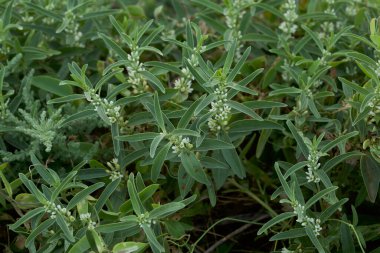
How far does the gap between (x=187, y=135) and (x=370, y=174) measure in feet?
1.63

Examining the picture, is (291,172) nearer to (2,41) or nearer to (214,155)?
(214,155)

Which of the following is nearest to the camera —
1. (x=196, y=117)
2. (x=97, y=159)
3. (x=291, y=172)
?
(x=291, y=172)

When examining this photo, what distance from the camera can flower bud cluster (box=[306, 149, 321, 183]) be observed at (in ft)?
5.57

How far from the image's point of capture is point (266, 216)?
2107mm

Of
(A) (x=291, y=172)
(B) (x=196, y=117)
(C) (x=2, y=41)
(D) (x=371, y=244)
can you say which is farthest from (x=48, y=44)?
(D) (x=371, y=244)

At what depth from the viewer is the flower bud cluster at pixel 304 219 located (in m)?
1.65

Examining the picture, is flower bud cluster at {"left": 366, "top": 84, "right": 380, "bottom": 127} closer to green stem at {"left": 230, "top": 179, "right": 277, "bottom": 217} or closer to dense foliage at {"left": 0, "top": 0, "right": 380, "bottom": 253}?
dense foliage at {"left": 0, "top": 0, "right": 380, "bottom": 253}

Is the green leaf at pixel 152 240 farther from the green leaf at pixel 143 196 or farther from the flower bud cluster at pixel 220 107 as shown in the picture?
the flower bud cluster at pixel 220 107

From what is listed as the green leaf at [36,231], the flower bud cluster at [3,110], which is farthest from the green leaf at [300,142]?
the flower bud cluster at [3,110]

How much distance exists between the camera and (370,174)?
176cm

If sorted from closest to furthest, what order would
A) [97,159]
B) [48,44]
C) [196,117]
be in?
[196,117], [97,159], [48,44]

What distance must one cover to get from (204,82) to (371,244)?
0.76m

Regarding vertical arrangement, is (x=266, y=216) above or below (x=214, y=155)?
below

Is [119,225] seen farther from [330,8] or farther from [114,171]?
[330,8]
